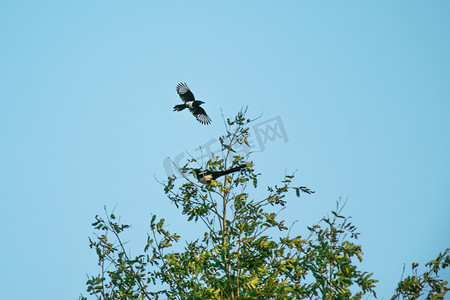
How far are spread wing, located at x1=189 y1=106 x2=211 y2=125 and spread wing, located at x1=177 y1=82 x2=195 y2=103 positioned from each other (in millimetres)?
333

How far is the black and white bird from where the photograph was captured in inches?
626

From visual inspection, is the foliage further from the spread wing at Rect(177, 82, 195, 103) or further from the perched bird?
the spread wing at Rect(177, 82, 195, 103)

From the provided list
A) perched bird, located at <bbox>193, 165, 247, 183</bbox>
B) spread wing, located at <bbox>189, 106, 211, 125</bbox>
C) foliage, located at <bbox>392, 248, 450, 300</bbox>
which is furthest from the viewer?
spread wing, located at <bbox>189, 106, 211, 125</bbox>

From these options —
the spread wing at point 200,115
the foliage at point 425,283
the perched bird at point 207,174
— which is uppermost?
the spread wing at point 200,115

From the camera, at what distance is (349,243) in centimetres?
775

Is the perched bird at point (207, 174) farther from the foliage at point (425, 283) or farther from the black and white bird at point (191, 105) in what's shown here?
the black and white bird at point (191, 105)

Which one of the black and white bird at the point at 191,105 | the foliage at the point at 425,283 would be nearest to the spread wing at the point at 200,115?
the black and white bird at the point at 191,105

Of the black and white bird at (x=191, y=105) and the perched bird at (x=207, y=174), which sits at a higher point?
the black and white bird at (x=191, y=105)

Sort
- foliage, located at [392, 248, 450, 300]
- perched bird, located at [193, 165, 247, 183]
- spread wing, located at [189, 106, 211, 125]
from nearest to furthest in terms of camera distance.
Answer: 1. foliage, located at [392, 248, 450, 300]
2. perched bird, located at [193, 165, 247, 183]
3. spread wing, located at [189, 106, 211, 125]

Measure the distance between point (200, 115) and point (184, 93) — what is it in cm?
87

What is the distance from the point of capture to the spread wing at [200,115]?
52.1 feet

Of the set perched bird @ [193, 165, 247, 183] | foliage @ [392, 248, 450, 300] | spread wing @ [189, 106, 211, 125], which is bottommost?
foliage @ [392, 248, 450, 300]

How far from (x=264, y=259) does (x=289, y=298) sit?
1340 millimetres

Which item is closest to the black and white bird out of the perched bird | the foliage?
the perched bird
